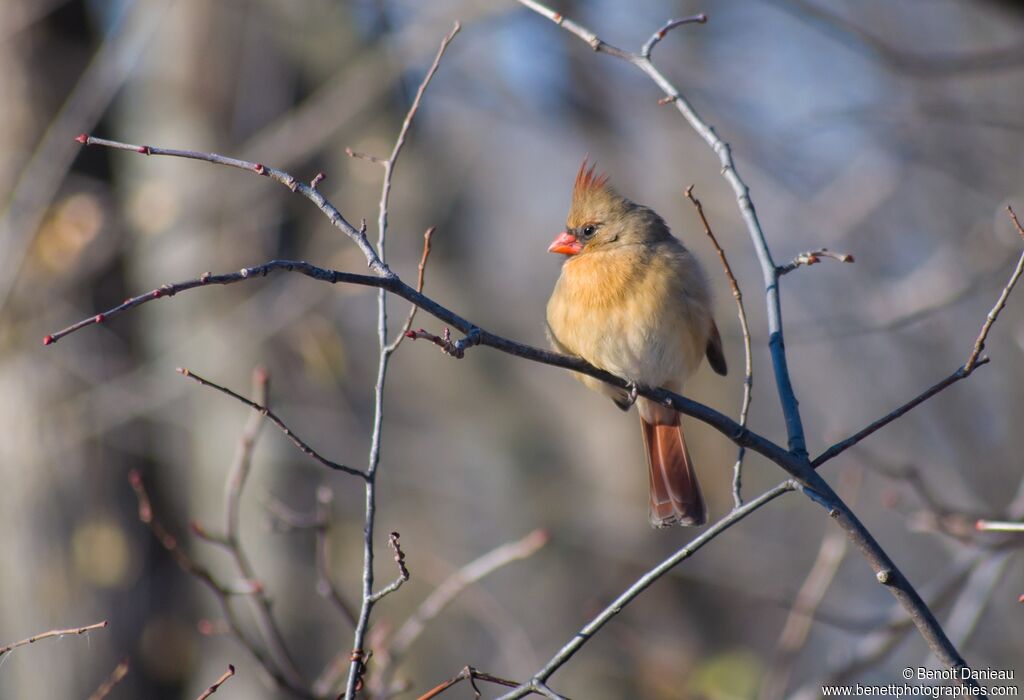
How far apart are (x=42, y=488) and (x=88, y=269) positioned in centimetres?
116

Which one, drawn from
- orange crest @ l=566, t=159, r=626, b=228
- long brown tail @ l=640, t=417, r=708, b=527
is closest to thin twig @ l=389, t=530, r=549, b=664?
long brown tail @ l=640, t=417, r=708, b=527

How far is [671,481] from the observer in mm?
3443

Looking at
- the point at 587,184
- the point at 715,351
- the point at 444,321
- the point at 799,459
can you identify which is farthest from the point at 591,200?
the point at 444,321

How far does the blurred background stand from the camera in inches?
202

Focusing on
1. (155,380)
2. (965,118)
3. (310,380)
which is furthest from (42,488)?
(965,118)

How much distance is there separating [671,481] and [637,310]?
0.67 metres

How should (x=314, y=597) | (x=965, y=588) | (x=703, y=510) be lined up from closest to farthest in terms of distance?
(x=703, y=510) < (x=965, y=588) < (x=314, y=597)

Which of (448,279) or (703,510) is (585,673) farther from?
(703,510)

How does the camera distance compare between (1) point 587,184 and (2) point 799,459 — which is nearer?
(2) point 799,459

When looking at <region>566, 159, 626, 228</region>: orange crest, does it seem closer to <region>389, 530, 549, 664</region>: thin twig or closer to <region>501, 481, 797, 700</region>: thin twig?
<region>389, 530, 549, 664</region>: thin twig

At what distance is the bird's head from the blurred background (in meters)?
0.95

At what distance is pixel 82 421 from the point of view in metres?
5.32

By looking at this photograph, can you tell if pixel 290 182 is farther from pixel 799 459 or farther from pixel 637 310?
pixel 637 310

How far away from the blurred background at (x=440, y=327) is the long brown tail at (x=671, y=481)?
24.3 inches
